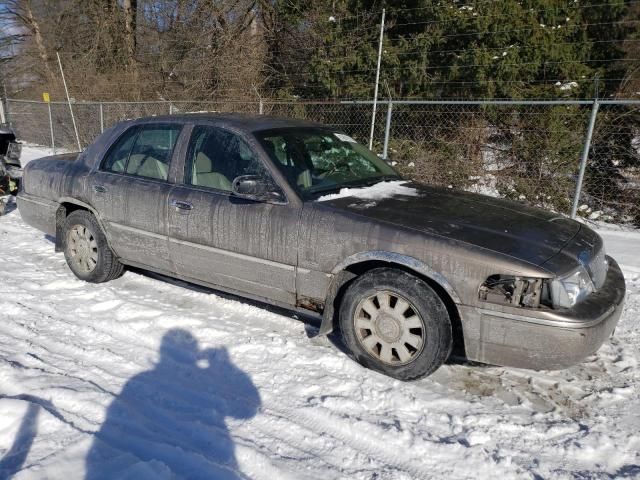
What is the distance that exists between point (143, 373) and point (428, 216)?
2157 millimetres

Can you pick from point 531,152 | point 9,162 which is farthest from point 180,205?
point 531,152

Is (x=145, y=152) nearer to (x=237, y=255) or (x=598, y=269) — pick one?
(x=237, y=255)

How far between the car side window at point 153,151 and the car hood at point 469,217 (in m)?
1.58

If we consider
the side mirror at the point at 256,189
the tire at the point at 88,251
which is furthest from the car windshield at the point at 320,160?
the tire at the point at 88,251

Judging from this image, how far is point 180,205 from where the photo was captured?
154 inches

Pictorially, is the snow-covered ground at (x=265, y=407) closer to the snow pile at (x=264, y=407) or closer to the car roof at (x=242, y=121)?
the snow pile at (x=264, y=407)

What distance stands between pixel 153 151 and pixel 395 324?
8.85ft

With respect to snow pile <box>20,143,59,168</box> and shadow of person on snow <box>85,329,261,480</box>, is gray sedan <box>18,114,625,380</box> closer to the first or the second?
shadow of person on snow <box>85,329,261,480</box>

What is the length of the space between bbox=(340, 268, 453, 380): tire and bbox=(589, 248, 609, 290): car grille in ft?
3.35

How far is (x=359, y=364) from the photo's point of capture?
10.9 feet

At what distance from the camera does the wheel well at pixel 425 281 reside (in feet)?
9.82

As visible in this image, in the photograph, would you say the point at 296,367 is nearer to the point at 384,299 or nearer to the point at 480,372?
the point at 384,299

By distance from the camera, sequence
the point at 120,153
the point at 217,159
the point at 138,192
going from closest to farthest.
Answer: the point at 217,159 < the point at 138,192 < the point at 120,153

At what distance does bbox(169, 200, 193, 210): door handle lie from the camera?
385 cm
